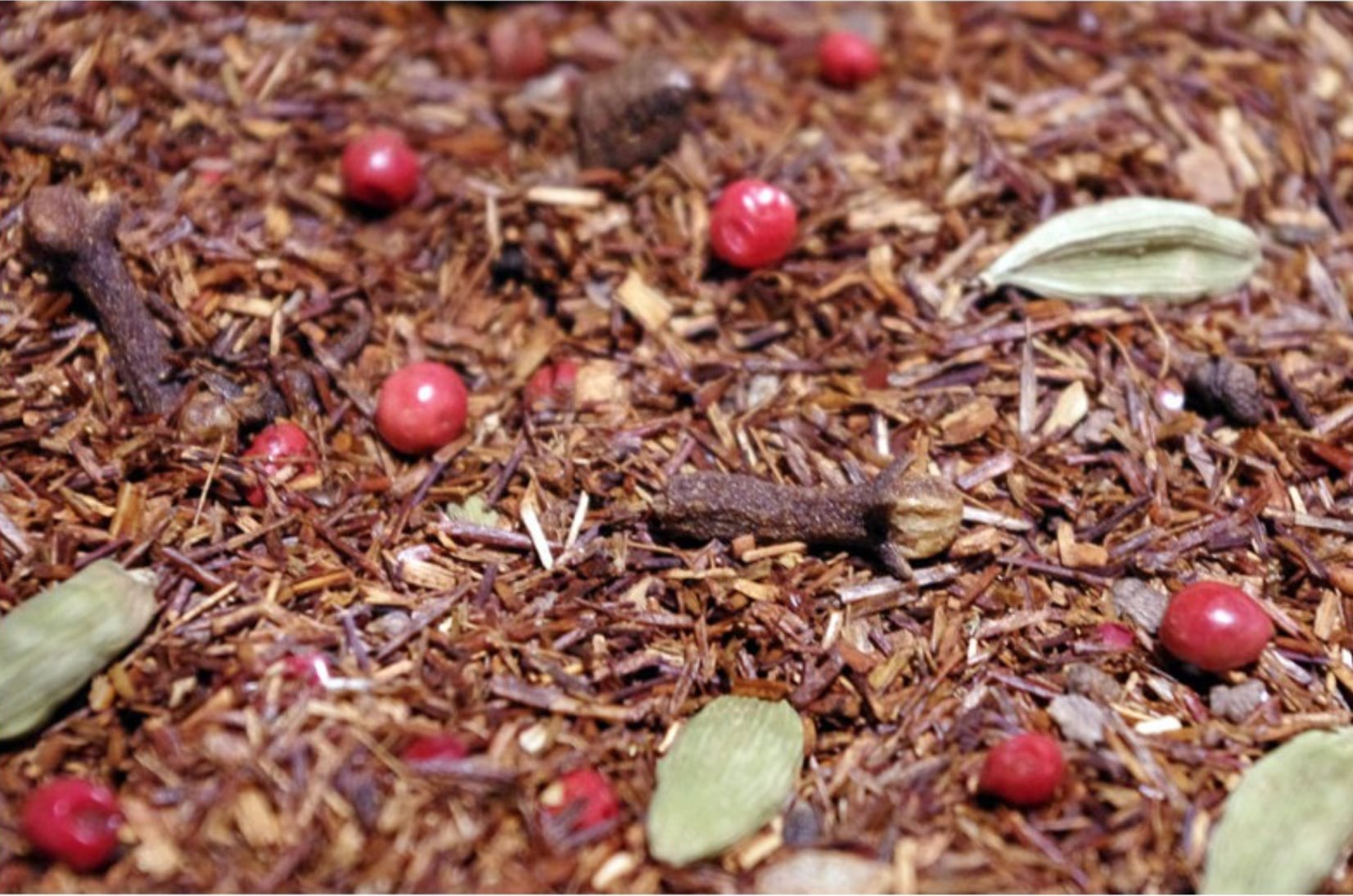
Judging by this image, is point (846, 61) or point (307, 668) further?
point (846, 61)

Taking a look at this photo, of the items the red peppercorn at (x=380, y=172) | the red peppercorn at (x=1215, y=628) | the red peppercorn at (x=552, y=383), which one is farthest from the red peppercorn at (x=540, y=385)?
the red peppercorn at (x=1215, y=628)

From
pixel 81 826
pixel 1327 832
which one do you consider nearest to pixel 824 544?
pixel 1327 832

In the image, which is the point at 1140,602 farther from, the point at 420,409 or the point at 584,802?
the point at 420,409

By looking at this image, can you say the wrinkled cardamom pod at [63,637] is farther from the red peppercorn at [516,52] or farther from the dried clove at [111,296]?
the red peppercorn at [516,52]

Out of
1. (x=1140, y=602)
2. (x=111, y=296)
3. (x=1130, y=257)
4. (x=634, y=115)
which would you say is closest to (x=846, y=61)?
(x=634, y=115)

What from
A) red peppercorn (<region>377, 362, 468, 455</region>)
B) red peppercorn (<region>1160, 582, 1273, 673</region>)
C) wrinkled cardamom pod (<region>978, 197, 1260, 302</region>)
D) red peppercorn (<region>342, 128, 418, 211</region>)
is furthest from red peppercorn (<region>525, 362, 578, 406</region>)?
red peppercorn (<region>1160, 582, 1273, 673</region>)

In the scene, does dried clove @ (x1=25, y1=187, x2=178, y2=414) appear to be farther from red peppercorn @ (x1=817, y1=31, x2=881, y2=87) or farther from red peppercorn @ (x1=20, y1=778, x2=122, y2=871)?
red peppercorn @ (x1=817, y1=31, x2=881, y2=87)
